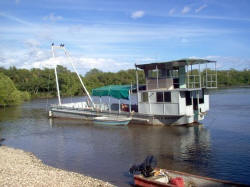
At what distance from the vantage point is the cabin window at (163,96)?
1136 inches

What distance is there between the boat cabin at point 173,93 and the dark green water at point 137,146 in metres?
1.64

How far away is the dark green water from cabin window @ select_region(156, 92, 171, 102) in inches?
115

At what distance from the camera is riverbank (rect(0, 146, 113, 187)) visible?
13.7 m

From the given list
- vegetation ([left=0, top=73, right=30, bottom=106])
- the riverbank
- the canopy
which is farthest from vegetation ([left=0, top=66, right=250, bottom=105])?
the riverbank

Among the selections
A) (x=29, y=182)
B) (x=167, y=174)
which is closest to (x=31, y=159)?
(x=29, y=182)

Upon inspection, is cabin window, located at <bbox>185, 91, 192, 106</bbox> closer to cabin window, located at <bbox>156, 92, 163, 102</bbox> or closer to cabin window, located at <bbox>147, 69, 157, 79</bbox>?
cabin window, located at <bbox>156, 92, 163, 102</bbox>

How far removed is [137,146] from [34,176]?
32.4 feet

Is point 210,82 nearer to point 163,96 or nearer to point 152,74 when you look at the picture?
point 152,74

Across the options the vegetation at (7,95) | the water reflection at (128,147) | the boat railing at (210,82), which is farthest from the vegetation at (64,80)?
the water reflection at (128,147)

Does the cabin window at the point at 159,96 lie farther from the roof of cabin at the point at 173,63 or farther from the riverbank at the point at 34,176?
the riverbank at the point at 34,176

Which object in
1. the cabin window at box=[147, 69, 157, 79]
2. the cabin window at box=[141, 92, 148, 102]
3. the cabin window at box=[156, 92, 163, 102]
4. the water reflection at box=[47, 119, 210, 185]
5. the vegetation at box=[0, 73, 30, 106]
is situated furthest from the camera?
the vegetation at box=[0, 73, 30, 106]

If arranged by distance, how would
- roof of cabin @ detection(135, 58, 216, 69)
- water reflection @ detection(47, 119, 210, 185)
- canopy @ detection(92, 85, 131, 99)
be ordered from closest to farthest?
1. water reflection @ detection(47, 119, 210, 185)
2. roof of cabin @ detection(135, 58, 216, 69)
3. canopy @ detection(92, 85, 131, 99)

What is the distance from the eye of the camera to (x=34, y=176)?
14.7 meters

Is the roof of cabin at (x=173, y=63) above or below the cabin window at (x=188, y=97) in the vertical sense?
above
